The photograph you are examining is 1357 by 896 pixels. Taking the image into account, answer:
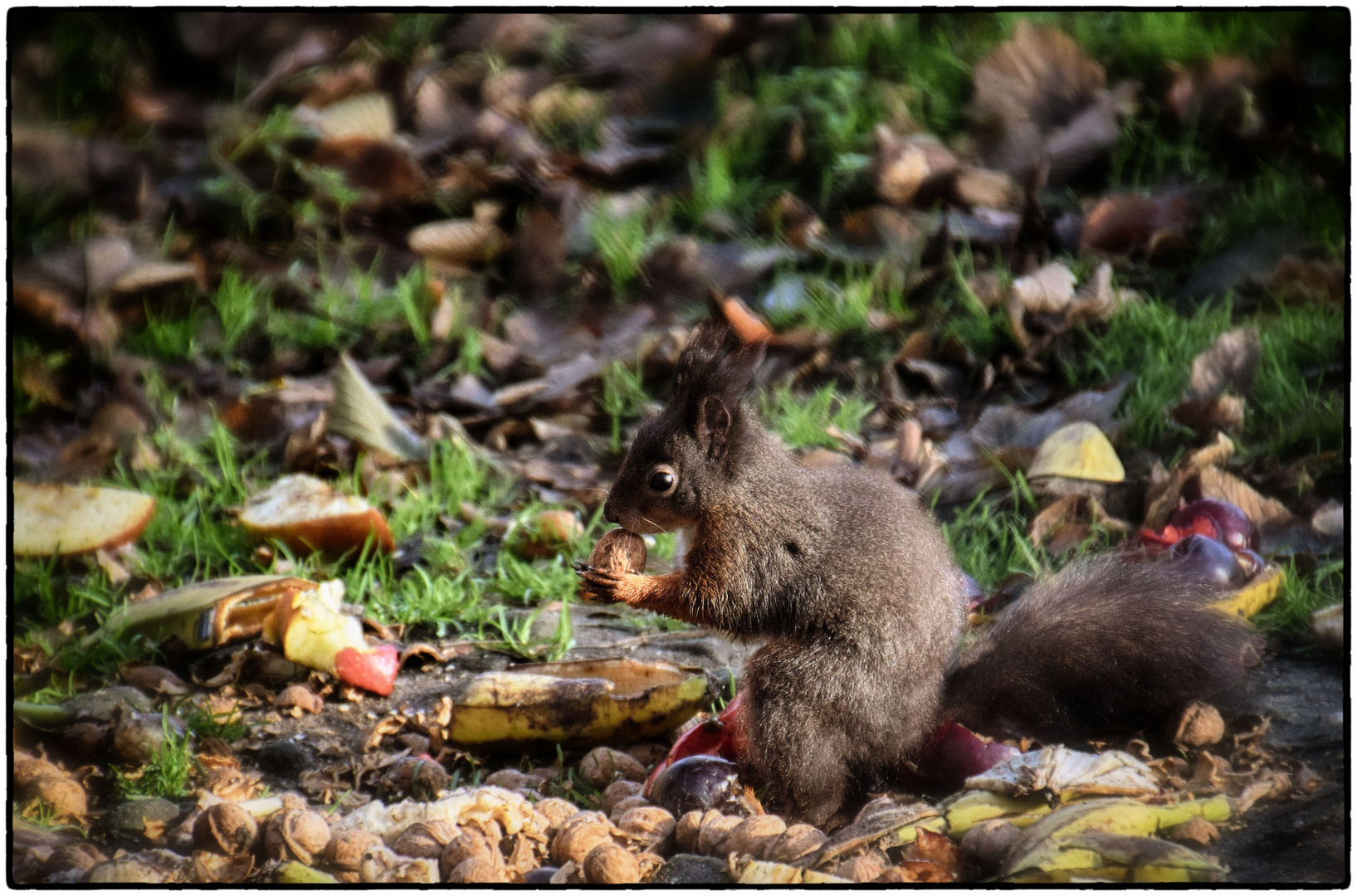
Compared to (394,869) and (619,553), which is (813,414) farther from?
(394,869)

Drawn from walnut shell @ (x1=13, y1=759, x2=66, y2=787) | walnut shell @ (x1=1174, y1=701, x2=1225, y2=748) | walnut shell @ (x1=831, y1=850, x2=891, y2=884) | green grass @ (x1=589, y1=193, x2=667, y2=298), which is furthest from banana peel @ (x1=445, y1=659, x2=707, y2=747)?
green grass @ (x1=589, y1=193, x2=667, y2=298)

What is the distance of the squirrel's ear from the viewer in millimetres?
1524

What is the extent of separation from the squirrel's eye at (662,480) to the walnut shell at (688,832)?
0.37 meters

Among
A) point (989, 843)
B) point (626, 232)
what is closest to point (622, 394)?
point (626, 232)

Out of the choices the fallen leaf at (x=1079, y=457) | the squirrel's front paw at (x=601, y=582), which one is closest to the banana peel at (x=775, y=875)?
the squirrel's front paw at (x=601, y=582)

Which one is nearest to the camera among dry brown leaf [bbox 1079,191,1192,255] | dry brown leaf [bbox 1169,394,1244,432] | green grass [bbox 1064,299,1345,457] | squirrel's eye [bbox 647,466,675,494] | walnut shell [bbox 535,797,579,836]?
walnut shell [bbox 535,797,579,836]

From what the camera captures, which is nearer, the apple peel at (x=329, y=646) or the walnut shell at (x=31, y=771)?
the walnut shell at (x=31, y=771)

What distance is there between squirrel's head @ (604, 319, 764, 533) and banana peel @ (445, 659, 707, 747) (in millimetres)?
204

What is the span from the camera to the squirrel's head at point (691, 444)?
4.96 ft

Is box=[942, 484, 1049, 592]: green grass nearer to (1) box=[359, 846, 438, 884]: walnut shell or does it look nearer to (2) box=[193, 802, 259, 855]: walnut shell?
(1) box=[359, 846, 438, 884]: walnut shell

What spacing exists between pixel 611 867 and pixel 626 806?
11 centimetres

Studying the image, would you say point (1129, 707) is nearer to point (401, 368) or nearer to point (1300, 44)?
point (1300, 44)

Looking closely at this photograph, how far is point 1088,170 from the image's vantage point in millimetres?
2270

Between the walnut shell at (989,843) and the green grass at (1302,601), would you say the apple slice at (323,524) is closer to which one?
the walnut shell at (989,843)
